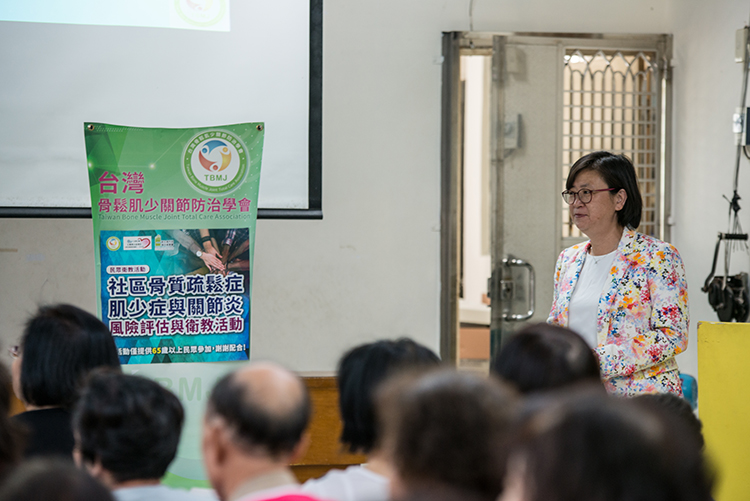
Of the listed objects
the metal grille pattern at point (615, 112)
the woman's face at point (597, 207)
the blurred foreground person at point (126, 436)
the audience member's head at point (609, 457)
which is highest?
the metal grille pattern at point (615, 112)

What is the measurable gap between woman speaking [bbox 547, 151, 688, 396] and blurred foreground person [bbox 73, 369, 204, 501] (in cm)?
130

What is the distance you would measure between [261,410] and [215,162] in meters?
1.67

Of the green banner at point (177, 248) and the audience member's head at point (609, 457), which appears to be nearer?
the audience member's head at point (609, 457)

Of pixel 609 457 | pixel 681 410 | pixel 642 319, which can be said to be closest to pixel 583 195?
pixel 642 319

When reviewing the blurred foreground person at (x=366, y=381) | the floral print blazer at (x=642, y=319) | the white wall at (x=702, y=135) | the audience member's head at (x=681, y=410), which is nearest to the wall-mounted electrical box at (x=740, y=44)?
the white wall at (x=702, y=135)

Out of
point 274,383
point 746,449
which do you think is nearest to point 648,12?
point 746,449

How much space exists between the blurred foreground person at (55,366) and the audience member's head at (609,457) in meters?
1.18

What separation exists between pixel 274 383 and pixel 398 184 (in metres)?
2.14

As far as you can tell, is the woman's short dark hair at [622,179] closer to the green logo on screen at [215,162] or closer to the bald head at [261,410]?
the green logo on screen at [215,162]

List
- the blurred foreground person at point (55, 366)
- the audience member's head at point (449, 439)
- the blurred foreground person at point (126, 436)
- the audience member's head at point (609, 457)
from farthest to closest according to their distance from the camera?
the blurred foreground person at point (55, 366)
the blurred foreground person at point (126, 436)
the audience member's head at point (449, 439)
the audience member's head at point (609, 457)

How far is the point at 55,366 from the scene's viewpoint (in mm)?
1637

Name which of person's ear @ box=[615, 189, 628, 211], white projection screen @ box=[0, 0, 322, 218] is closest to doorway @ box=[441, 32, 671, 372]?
white projection screen @ box=[0, 0, 322, 218]

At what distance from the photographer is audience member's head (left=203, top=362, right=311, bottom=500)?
45.1 inches

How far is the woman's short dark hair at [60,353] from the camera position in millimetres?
1620
